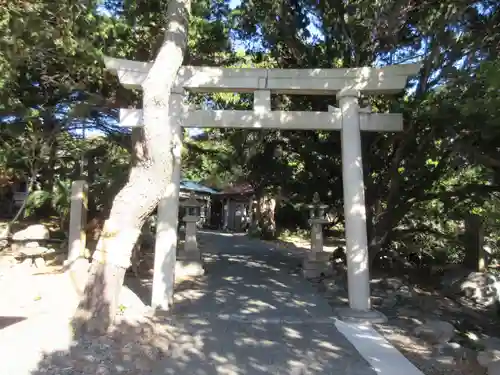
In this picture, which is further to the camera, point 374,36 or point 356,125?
point 374,36

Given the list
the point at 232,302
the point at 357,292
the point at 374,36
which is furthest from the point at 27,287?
the point at 374,36

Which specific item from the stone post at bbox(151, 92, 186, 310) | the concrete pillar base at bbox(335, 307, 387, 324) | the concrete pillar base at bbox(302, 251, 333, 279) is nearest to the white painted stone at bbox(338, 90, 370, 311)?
the concrete pillar base at bbox(335, 307, 387, 324)

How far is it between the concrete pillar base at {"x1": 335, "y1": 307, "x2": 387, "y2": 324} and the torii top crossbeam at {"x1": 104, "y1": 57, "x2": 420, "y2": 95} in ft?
11.0

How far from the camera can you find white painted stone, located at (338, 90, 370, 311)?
6.54 meters

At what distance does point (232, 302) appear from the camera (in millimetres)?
7262

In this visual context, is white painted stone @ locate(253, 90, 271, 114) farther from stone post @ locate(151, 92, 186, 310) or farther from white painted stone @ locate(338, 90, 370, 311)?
stone post @ locate(151, 92, 186, 310)

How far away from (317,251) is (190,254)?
3.01m

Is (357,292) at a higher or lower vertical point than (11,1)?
lower

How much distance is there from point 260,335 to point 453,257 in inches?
317

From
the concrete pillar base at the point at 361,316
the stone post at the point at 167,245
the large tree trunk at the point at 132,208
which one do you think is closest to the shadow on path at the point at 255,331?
the concrete pillar base at the point at 361,316

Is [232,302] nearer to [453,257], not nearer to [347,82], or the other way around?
[347,82]

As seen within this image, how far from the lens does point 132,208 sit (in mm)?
5031

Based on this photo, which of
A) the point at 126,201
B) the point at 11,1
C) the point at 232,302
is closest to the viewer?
the point at 126,201

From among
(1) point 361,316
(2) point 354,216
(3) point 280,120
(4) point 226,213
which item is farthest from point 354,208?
(4) point 226,213
